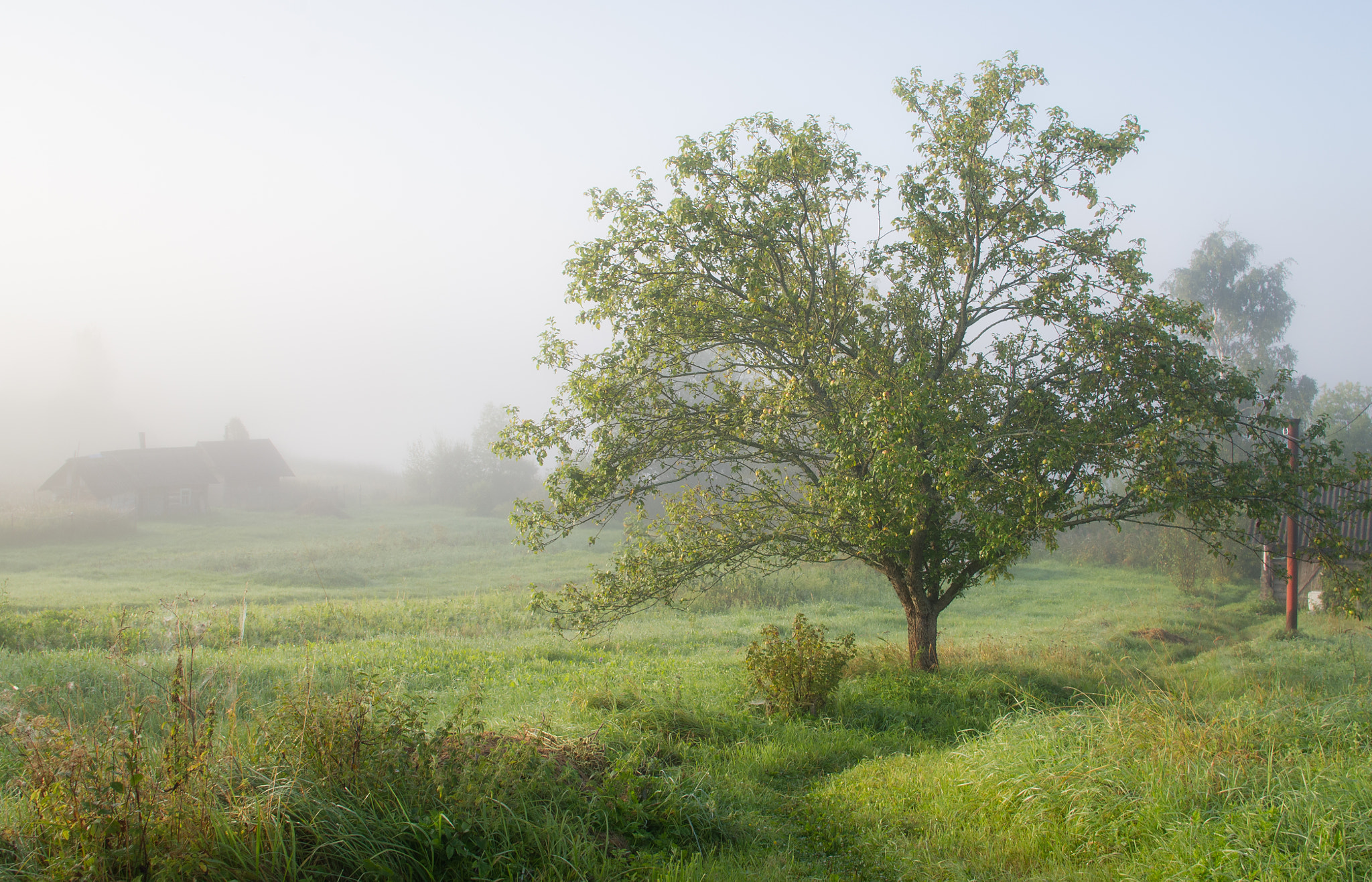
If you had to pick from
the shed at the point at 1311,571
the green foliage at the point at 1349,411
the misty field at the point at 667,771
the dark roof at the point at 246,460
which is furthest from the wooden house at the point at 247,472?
the green foliage at the point at 1349,411

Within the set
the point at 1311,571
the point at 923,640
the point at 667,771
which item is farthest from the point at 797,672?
the point at 1311,571

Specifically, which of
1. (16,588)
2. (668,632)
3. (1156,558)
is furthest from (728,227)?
(1156,558)

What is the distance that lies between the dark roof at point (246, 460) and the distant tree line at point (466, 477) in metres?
14.3

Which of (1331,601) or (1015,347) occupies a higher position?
(1015,347)

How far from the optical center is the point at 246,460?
57.3 metres

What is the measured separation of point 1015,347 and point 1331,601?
5.32 m

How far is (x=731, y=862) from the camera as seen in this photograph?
4.90m

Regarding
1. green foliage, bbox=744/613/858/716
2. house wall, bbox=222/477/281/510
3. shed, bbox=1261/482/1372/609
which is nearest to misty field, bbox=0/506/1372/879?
green foliage, bbox=744/613/858/716

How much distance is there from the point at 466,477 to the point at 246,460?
19.8m

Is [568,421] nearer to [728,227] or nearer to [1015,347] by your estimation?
[728,227]

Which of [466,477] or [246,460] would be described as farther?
[466,477]

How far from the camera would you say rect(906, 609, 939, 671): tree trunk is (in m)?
12.0

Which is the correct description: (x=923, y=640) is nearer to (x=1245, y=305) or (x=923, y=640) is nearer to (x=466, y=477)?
(x=1245, y=305)

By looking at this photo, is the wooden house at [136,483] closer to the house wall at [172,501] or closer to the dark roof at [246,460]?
the house wall at [172,501]
